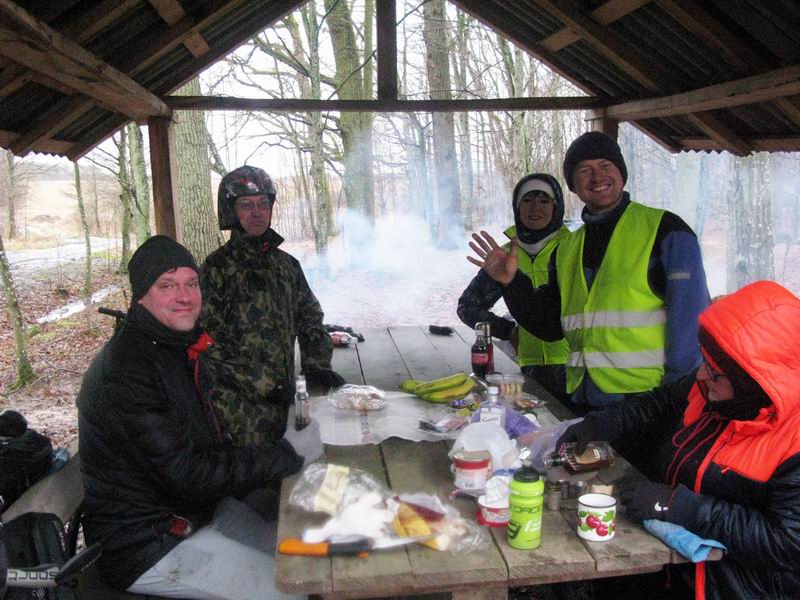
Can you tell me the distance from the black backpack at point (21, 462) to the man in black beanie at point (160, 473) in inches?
14.7

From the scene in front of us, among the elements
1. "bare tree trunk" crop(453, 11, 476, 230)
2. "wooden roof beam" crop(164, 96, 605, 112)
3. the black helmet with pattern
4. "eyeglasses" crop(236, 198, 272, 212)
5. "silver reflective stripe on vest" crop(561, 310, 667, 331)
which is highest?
"bare tree trunk" crop(453, 11, 476, 230)

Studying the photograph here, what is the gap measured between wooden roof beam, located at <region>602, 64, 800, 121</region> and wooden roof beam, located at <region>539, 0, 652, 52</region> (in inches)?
26.8

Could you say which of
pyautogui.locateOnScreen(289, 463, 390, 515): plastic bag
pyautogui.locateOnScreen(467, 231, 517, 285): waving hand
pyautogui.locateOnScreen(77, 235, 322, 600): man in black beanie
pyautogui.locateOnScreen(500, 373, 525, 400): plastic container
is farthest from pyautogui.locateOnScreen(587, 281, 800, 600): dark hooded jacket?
pyautogui.locateOnScreen(77, 235, 322, 600): man in black beanie

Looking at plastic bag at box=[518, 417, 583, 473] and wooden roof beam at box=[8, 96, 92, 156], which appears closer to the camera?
plastic bag at box=[518, 417, 583, 473]

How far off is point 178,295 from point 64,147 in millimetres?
3093

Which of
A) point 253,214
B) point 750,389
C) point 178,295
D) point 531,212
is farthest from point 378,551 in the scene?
point 531,212

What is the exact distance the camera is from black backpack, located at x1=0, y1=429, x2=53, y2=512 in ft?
8.32

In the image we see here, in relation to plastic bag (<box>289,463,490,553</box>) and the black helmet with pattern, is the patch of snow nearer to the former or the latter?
the black helmet with pattern

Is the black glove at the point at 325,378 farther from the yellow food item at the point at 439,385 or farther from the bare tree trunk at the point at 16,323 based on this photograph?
the bare tree trunk at the point at 16,323

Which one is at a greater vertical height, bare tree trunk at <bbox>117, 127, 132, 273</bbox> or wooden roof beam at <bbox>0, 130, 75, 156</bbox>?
bare tree trunk at <bbox>117, 127, 132, 273</bbox>

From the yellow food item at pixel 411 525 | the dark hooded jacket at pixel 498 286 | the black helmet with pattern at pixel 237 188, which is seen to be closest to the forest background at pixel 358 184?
the black helmet with pattern at pixel 237 188

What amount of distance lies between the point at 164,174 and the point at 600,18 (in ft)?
11.2

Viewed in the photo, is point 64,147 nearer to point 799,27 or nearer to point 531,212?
point 531,212

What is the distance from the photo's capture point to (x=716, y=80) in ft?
13.7
